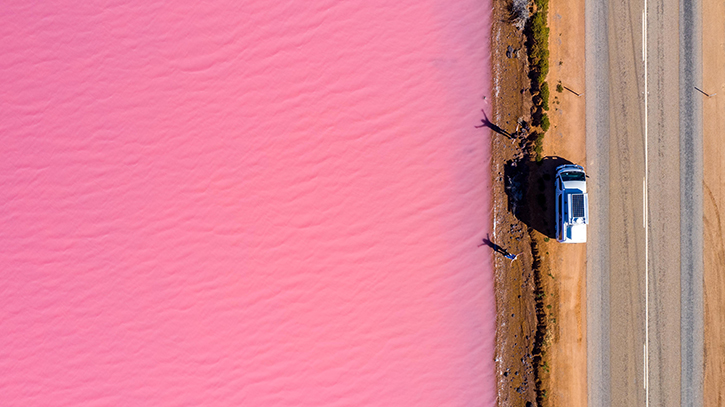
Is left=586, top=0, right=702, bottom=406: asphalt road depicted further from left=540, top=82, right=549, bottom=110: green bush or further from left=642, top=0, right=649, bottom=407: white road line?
left=540, top=82, right=549, bottom=110: green bush

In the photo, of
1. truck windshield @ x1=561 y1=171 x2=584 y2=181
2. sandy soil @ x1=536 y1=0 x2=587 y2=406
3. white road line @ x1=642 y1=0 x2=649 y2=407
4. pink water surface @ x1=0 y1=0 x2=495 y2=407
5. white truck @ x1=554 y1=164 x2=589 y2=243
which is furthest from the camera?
pink water surface @ x1=0 y1=0 x2=495 y2=407

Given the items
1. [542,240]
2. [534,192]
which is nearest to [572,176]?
[534,192]

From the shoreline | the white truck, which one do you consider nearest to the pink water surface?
the shoreline

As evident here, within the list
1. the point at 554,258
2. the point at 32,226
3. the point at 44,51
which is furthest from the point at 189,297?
the point at 554,258

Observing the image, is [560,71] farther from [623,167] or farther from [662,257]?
[662,257]

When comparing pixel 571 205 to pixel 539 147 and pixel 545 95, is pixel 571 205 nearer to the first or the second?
pixel 539 147

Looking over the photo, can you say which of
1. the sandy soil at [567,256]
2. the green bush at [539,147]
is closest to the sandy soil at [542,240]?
the sandy soil at [567,256]

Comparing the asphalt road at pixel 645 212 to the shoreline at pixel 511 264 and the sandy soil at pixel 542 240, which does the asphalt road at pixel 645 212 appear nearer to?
the sandy soil at pixel 542 240
